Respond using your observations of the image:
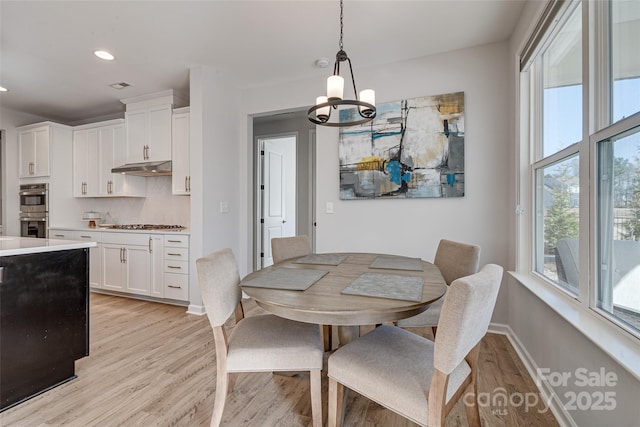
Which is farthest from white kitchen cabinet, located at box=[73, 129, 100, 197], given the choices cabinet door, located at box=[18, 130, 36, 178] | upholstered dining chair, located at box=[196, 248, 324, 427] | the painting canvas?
upholstered dining chair, located at box=[196, 248, 324, 427]

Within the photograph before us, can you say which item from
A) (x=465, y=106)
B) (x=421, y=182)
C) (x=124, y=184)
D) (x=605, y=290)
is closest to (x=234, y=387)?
(x=605, y=290)

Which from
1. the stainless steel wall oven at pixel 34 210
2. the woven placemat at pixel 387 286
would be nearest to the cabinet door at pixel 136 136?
the stainless steel wall oven at pixel 34 210

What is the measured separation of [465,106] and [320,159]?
5.01ft

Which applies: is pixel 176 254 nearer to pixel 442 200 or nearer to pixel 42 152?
pixel 42 152

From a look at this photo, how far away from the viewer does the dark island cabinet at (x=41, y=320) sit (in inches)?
65.4

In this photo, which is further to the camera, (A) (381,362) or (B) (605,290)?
(B) (605,290)

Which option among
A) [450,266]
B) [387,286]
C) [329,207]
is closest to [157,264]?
[329,207]

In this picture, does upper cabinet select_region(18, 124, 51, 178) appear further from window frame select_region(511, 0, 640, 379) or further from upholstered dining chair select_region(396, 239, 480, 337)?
window frame select_region(511, 0, 640, 379)

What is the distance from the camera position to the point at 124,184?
13.6 ft

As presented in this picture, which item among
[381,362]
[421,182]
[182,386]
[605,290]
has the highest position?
[421,182]

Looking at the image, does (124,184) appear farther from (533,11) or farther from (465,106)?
(533,11)

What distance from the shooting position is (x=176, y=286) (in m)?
3.40

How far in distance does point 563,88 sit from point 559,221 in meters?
0.84

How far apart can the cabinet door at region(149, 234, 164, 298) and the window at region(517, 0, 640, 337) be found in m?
3.74
